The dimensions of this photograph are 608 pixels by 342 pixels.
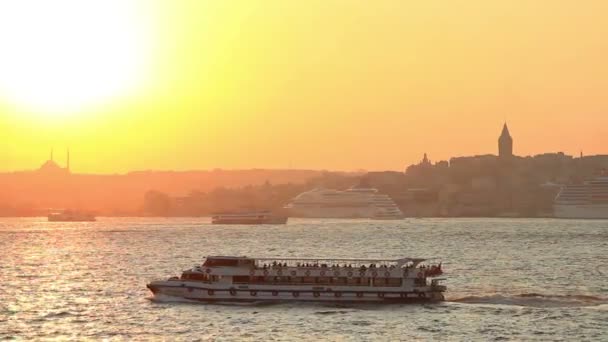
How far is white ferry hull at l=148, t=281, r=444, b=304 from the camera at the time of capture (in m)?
80.9

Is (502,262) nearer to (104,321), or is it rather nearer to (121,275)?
(121,275)

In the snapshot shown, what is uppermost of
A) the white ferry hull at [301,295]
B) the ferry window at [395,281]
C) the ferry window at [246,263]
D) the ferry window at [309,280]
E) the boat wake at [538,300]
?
the ferry window at [246,263]

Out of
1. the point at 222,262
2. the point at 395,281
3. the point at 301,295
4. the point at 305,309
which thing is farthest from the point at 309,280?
the point at 222,262

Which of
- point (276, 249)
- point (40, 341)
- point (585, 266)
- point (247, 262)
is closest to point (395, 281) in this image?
point (247, 262)

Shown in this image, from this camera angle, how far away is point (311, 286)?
8131 centimetres

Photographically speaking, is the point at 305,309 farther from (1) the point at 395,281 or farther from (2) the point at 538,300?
(2) the point at 538,300

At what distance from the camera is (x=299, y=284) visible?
81.6m

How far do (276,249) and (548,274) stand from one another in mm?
57681

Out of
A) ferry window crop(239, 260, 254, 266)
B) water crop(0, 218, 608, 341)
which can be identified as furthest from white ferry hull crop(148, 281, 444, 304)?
ferry window crop(239, 260, 254, 266)

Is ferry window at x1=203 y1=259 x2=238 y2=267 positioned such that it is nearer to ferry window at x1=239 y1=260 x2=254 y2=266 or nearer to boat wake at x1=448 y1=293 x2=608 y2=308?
ferry window at x1=239 y1=260 x2=254 y2=266

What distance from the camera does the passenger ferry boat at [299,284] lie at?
8106cm

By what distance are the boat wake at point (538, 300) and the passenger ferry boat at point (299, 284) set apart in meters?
3.26

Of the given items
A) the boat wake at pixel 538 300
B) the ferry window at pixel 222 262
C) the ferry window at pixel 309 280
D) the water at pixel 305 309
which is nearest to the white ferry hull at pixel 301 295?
the ferry window at pixel 309 280

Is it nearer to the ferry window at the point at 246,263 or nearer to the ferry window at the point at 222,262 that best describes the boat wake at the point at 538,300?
the ferry window at the point at 246,263
